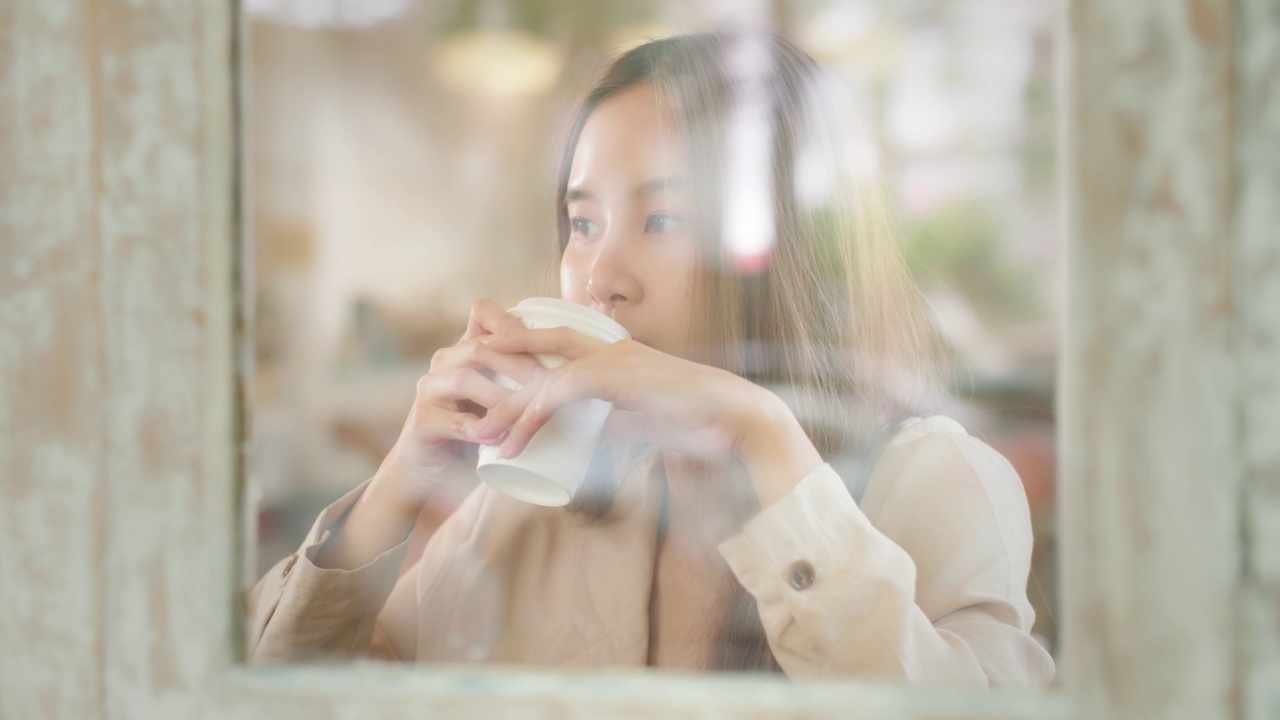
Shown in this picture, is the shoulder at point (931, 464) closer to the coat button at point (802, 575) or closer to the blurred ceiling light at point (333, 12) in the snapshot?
the coat button at point (802, 575)

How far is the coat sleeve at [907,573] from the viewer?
1.22 ft

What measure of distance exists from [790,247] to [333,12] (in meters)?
0.28

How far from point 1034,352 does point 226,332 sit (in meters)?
0.35

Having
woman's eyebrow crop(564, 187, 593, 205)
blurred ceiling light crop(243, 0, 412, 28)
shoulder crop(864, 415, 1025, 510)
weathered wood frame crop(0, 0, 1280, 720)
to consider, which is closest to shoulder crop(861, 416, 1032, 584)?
shoulder crop(864, 415, 1025, 510)

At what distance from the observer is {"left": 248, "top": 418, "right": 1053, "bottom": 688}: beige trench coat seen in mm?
380

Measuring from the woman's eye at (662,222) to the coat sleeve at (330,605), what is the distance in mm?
232

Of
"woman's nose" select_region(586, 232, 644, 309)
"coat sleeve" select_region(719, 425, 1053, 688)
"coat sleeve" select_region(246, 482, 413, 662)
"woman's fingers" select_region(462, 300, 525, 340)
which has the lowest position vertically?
"coat sleeve" select_region(246, 482, 413, 662)

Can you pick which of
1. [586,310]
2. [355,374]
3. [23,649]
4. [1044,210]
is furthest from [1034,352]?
[23,649]

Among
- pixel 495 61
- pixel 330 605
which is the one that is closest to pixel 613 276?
pixel 495 61

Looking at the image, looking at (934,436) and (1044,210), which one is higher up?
(1044,210)

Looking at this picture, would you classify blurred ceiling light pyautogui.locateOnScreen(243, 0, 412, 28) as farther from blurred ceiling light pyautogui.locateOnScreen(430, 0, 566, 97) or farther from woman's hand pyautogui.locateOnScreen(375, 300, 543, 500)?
woman's hand pyautogui.locateOnScreen(375, 300, 543, 500)

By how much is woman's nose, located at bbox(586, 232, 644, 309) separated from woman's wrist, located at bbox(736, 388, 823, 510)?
102 millimetres

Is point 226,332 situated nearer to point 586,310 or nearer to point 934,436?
point 586,310

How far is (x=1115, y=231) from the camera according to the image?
0.94 feet
